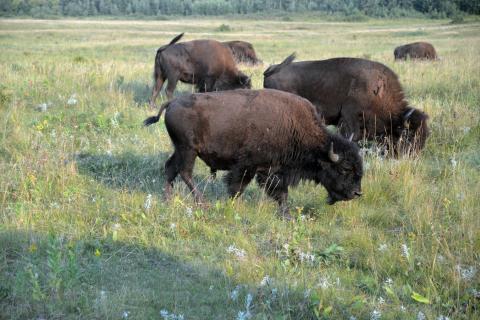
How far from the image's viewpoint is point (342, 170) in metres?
6.75

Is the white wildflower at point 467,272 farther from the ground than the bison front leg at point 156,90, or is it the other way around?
the bison front leg at point 156,90

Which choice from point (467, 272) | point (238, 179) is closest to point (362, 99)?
point (238, 179)

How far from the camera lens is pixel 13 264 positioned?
5020 mm

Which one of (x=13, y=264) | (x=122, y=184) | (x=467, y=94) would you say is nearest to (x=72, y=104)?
(x=122, y=184)

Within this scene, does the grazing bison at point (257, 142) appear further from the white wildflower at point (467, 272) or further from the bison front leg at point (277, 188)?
the white wildflower at point (467, 272)

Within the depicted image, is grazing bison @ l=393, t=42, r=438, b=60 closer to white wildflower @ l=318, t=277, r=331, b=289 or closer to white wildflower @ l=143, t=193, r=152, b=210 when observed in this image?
white wildflower @ l=143, t=193, r=152, b=210

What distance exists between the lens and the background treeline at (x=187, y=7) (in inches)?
4089

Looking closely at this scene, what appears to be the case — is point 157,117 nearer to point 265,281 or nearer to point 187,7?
point 265,281

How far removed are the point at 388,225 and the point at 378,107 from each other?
12.0 feet

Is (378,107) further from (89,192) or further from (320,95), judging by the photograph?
(89,192)

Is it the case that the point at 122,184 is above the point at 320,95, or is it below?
below

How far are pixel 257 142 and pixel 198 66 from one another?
7.73 metres

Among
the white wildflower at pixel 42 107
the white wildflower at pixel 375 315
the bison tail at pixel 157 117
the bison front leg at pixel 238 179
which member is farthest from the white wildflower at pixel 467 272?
the white wildflower at pixel 42 107

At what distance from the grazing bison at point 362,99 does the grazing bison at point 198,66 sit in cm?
427
